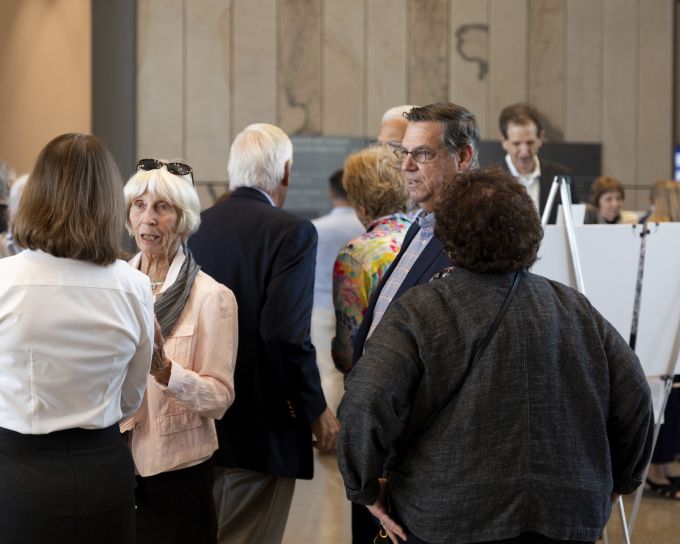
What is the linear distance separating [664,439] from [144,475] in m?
3.86

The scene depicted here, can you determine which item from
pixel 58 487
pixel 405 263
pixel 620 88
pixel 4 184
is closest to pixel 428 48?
pixel 620 88

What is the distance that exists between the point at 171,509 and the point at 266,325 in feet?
2.42

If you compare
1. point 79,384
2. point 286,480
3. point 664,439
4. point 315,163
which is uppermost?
point 315,163

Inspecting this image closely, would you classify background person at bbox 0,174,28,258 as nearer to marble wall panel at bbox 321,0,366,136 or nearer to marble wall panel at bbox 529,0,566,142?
marble wall panel at bbox 321,0,366,136

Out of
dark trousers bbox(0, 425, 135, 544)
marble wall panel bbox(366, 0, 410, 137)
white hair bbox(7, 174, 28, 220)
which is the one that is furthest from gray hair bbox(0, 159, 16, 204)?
marble wall panel bbox(366, 0, 410, 137)

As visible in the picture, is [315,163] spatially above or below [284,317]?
above

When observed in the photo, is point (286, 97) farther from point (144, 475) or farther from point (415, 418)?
point (415, 418)

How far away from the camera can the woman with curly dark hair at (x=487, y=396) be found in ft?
6.78

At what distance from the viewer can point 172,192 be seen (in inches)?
118

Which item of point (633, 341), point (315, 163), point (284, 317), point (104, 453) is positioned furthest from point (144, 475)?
point (315, 163)

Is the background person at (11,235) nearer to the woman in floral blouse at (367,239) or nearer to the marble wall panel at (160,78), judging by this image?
the woman in floral blouse at (367,239)

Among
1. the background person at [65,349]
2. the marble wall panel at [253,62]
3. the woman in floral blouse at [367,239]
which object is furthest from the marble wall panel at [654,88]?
the background person at [65,349]

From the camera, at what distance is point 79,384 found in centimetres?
220

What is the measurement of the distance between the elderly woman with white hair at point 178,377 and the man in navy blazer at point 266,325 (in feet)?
1.10
